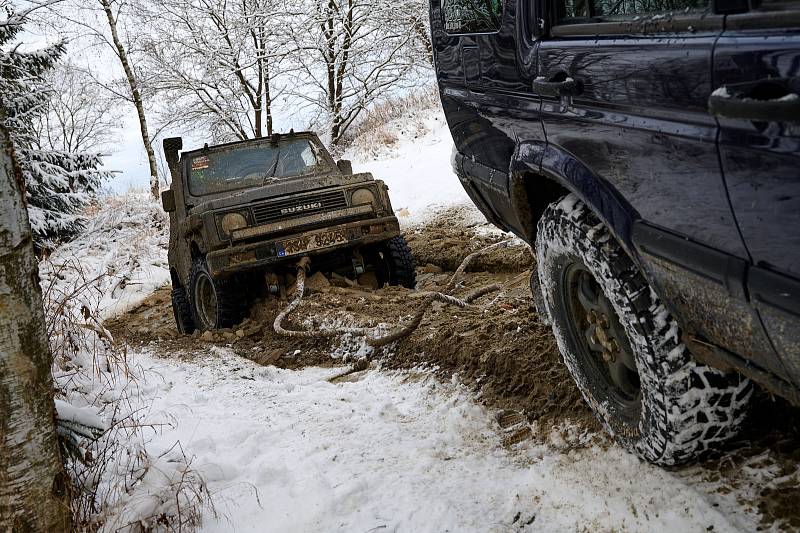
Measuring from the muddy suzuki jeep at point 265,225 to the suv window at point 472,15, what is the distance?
8.77ft

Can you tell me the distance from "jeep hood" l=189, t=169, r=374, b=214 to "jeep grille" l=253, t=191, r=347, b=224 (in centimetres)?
9

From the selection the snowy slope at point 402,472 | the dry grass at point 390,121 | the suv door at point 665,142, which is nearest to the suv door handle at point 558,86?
the suv door at point 665,142

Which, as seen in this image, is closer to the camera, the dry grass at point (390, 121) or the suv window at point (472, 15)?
the suv window at point (472, 15)

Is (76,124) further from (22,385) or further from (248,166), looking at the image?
(22,385)

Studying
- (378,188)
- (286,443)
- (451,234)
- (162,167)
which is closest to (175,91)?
(162,167)

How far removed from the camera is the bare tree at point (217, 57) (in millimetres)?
15961

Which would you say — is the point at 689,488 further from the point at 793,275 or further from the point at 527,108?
the point at 527,108

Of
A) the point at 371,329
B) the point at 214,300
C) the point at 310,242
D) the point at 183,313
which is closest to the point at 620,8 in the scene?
the point at 371,329

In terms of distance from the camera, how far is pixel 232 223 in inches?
214

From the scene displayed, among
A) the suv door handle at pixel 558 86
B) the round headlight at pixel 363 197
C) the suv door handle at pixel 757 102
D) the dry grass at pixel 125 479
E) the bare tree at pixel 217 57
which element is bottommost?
the dry grass at pixel 125 479

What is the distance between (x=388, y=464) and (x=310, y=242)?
2940mm

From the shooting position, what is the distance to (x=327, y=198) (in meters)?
5.67

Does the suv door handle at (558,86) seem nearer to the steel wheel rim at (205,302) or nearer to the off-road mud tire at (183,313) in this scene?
the steel wheel rim at (205,302)

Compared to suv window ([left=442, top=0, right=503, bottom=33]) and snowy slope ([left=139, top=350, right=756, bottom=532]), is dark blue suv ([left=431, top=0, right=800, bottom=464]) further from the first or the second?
snowy slope ([left=139, top=350, right=756, bottom=532])
